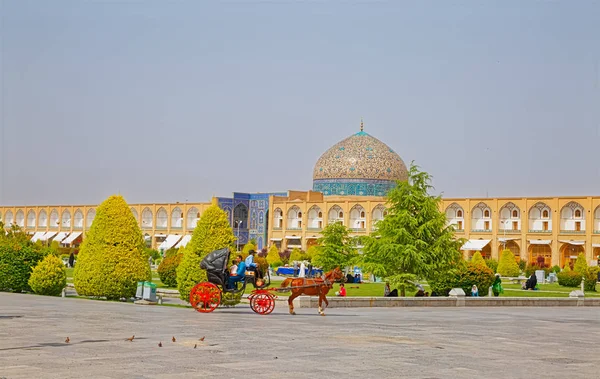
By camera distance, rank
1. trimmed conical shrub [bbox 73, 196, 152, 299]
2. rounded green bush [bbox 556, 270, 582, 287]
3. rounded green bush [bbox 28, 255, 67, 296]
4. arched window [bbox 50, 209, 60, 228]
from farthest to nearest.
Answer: arched window [bbox 50, 209, 60, 228] < rounded green bush [bbox 556, 270, 582, 287] < rounded green bush [bbox 28, 255, 67, 296] < trimmed conical shrub [bbox 73, 196, 152, 299]

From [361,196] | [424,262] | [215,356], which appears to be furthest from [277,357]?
[361,196]

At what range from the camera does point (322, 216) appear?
219 ft

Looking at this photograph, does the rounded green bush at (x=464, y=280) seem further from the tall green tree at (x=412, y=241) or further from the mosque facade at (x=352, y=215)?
the mosque facade at (x=352, y=215)

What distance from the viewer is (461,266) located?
85.1 ft

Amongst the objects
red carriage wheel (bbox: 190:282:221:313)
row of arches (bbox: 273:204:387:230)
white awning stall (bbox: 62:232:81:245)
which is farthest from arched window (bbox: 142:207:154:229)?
red carriage wheel (bbox: 190:282:221:313)

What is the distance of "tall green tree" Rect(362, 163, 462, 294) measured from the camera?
81.4ft

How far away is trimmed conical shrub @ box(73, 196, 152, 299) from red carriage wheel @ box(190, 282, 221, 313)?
416 cm

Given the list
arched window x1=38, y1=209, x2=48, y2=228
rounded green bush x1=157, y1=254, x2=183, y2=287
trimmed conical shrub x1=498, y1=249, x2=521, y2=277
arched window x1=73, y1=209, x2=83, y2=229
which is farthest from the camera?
arched window x1=38, y1=209, x2=48, y2=228

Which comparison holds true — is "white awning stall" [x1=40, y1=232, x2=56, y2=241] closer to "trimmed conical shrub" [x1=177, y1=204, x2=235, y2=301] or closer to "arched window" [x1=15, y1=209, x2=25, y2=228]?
"arched window" [x1=15, y1=209, x2=25, y2=228]

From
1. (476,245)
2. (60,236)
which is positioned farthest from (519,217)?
(60,236)

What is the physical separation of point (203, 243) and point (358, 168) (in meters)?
54.9

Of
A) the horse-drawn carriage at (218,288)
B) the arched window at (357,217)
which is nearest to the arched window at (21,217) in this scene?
the arched window at (357,217)

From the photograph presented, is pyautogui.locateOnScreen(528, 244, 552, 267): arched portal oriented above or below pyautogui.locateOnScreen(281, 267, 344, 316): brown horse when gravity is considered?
above

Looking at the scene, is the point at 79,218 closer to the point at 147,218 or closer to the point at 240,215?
the point at 147,218
